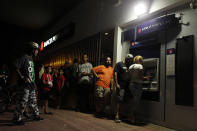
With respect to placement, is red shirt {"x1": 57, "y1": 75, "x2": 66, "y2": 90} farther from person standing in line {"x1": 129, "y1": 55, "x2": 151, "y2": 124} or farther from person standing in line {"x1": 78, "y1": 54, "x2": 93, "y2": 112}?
person standing in line {"x1": 129, "y1": 55, "x2": 151, "y2": 124}

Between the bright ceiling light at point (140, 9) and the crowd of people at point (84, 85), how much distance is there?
1123mm

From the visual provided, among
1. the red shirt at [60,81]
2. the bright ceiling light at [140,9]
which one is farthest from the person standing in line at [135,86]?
the red shirt at [60,81]

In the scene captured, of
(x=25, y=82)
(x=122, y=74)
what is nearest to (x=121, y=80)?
(x=122, y=74)

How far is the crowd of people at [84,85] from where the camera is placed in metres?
3.06

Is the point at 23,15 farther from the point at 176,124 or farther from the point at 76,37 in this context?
the point at 176,124

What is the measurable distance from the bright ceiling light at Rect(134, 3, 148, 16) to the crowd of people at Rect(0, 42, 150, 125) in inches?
44.2

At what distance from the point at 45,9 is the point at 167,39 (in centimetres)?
668

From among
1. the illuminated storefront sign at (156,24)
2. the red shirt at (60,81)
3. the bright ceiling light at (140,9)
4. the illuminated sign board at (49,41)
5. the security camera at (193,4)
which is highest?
the illuminated sign board at (49,41)

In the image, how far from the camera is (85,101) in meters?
4.95

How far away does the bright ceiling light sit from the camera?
157 inches

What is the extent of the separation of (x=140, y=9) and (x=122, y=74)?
5.57 ft

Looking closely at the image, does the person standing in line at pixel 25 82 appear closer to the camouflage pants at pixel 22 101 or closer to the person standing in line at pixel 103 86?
the camouflage pants at pixel 22 101

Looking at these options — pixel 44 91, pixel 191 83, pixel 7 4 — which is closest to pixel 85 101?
pixel 44 91

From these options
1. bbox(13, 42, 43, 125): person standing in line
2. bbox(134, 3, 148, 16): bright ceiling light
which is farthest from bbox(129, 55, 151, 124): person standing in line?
bbox(13, 42, 43, 125): person standing in line
